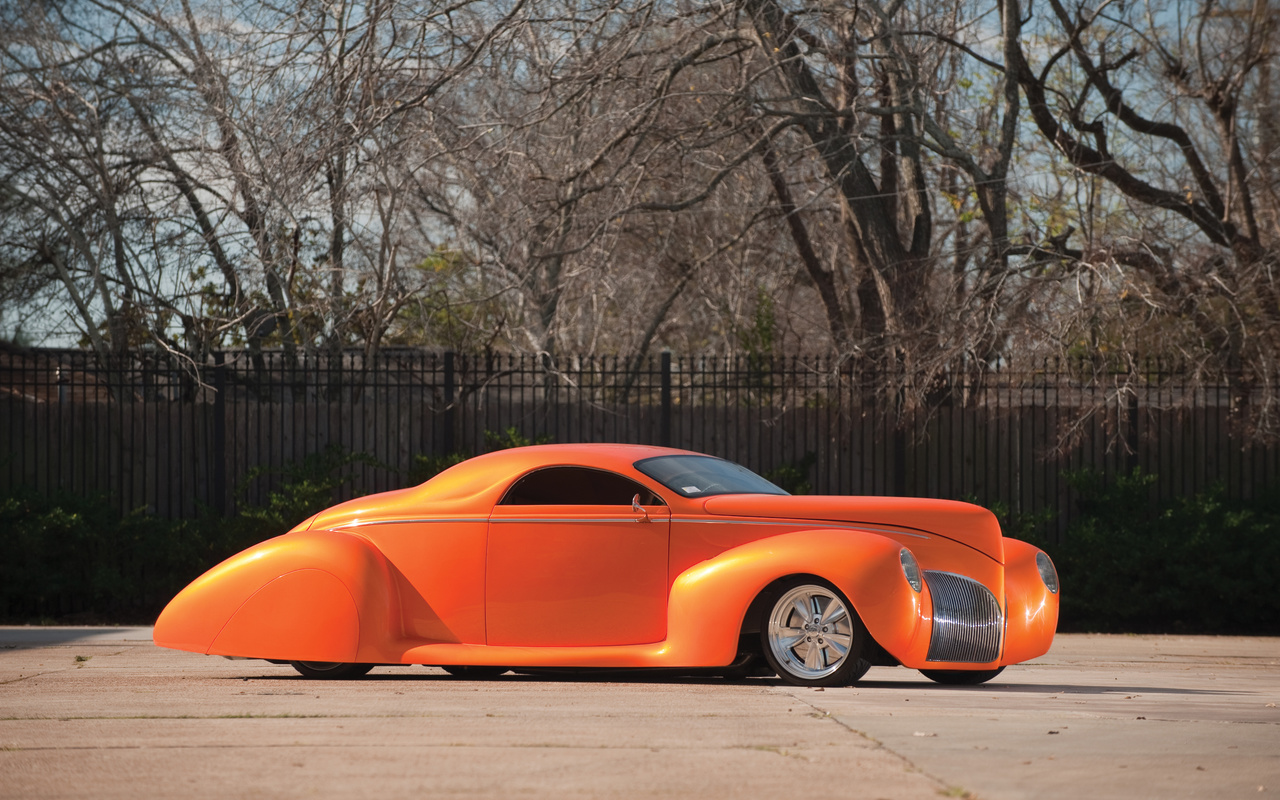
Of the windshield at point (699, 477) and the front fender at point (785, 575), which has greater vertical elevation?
the windshield at point (699, 477)

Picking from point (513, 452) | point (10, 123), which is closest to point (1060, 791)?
point (513, 452)

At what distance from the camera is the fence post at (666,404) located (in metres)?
15.3

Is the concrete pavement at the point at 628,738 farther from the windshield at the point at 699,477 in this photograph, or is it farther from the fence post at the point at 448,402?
the fence post at the point at 448,402

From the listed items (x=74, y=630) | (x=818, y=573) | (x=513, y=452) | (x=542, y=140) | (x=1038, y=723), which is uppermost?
(x=542, y=140)

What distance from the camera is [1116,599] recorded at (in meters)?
13.9

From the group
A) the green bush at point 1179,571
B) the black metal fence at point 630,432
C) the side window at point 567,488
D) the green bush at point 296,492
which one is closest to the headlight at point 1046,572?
the side window at point 567,488

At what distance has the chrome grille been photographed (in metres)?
7.53

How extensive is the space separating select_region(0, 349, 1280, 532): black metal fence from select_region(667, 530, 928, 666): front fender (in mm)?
7686

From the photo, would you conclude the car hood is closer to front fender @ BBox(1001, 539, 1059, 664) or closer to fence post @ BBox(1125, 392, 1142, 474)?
front fender @ BBox(1001, 539, 1059, 664)

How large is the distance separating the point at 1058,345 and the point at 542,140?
7359mm

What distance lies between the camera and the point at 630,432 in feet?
52.1

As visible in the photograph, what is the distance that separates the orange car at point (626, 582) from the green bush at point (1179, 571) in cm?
617

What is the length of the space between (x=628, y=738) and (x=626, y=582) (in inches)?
92.7

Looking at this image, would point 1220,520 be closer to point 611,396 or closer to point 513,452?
point 611,396
